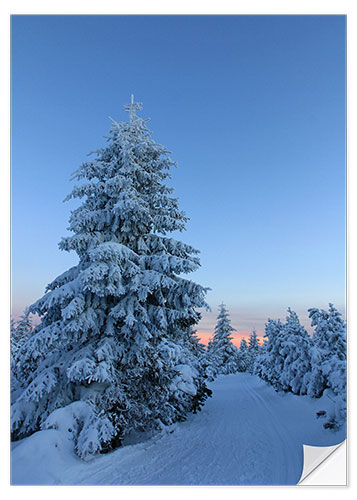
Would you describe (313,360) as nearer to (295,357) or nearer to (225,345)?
(295,357)

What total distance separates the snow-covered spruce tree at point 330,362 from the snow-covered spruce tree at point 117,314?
323cm

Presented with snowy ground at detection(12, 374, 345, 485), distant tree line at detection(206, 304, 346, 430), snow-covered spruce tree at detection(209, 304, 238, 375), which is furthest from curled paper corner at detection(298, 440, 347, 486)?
snow-covered spruce tree at detection(209, 304, 238, 375)

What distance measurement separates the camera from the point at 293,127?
25.7ft

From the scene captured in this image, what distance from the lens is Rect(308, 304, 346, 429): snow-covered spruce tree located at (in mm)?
5834

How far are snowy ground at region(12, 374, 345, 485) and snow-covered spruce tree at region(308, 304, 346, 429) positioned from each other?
380 millimetres

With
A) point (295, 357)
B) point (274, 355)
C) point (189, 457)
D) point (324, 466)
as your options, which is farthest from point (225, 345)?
point (189, 457)

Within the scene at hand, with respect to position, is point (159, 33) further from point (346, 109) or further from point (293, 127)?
point (346, 109)

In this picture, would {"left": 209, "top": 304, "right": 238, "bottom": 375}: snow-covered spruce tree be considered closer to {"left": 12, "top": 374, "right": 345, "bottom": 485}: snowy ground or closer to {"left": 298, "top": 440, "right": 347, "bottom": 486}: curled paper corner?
{"left": 12, "top": 374, "right": 345, "bottom": 485}: snowy ground

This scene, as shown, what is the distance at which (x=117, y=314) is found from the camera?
596 cm

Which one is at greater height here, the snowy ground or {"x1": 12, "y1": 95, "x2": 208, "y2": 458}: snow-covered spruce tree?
{"x1": 12, "y1": 95, "x2": 208, "y2": 458}: snow-covered spruce tree

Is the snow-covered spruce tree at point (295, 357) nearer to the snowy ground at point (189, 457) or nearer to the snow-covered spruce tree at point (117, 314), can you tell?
the snowy ground at point (189, 457)

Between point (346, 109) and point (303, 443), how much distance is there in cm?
709

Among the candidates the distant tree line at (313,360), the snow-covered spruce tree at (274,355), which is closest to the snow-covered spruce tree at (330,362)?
the distant tree line at (313,360)

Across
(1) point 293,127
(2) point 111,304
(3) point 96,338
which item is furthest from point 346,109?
(3) point 96,338
